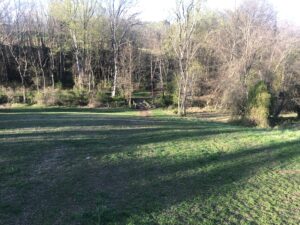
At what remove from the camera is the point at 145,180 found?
302 inches

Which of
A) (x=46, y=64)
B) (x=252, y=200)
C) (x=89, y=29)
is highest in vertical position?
(x=89, y=29)

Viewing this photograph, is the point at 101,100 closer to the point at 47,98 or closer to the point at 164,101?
the point at 47,98

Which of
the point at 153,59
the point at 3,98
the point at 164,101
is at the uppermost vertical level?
the point at 153,59

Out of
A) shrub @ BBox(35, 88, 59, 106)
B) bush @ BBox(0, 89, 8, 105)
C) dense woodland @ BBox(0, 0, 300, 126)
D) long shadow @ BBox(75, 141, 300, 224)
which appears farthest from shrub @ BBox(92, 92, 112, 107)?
long shadow @ BBox(75, 141, 300, 224)

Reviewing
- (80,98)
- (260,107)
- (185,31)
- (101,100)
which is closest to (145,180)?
(260,107)

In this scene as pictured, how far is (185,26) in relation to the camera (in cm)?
3216

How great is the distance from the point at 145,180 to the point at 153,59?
45.1 meters

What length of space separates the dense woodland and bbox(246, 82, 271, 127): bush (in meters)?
0.07

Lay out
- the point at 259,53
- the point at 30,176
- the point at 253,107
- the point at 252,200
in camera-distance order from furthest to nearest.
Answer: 1. the point at 259,53
2. the point at 253,107
3. the point at 30,176
4. the point at 252,200

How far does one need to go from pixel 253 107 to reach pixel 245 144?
13.5 metres

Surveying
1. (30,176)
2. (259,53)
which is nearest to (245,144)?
(30,176)

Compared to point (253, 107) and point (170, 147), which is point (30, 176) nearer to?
point (170, 147)

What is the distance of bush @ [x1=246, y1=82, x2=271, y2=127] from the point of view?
81.0 feet

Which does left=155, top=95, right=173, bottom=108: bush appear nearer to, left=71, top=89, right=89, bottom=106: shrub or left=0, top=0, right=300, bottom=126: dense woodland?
left=0, top=0, right=300, bottom=126: dense woodland
